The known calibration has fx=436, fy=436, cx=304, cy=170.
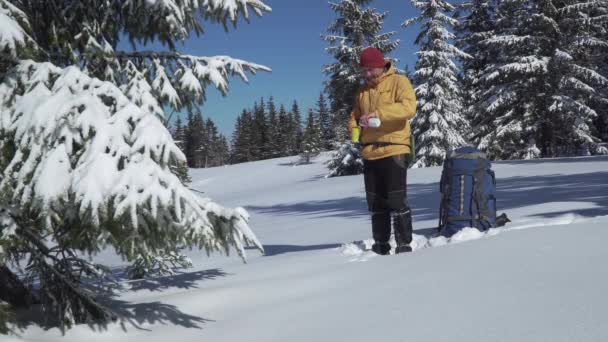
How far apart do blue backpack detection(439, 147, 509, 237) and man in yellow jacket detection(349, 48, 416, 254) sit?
2.25ft

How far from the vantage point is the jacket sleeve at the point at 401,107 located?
3609mm

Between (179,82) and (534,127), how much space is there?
791 inches

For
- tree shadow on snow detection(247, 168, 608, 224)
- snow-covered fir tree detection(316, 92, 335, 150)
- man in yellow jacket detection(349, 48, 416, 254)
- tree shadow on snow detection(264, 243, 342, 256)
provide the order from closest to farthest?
man in yellow jacket detection(349, 48, 416, 254) → tree shadow on snow detection(264, 243, 342, 256) → tree shadow on snow detection(247, 168, 608, 224) → snow-covered fir tree detection(316, 92, 335, 150)

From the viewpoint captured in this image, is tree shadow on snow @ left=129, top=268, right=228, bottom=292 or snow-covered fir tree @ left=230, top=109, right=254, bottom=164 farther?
snow-covered fir tree @ left=230, top=109, right=254, bottom=164

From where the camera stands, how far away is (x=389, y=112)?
142 inches

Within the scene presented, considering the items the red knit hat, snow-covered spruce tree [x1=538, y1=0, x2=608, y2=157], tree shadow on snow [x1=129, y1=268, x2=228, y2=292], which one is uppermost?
snow-covered spruce tree [x1=538, y1=0, x2=608, y2=157]

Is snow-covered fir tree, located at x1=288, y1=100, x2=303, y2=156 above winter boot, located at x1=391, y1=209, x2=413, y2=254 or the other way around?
above

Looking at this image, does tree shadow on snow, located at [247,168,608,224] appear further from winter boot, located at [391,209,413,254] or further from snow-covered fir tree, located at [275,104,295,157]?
snow-covered fir tree, located at [275,104,295,157]

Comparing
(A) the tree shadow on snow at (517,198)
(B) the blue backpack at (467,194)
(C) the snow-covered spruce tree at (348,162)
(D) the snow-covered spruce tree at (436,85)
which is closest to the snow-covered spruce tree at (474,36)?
(D) the snow-covered spruce tree at (436,85)

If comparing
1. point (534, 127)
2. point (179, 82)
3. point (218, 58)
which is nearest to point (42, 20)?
point (179, 82)

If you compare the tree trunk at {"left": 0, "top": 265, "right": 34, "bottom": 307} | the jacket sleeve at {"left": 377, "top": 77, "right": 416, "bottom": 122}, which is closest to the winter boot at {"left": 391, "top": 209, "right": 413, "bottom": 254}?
the jacket sleeve at {"left": 377, "top": 77, "right": 416, "bottom": 122}

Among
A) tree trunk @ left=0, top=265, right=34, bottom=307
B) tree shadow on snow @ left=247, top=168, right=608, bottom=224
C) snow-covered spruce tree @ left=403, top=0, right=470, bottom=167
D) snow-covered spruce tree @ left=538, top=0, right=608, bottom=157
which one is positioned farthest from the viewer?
snow-covered spruce tree @ left=403, top=0, right=470, bottom=167

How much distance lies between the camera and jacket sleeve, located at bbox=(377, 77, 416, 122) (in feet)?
11.8

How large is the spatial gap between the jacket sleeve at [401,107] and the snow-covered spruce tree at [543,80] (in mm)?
17898
